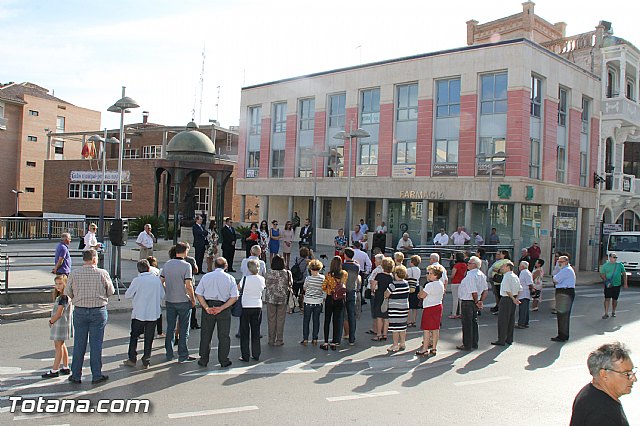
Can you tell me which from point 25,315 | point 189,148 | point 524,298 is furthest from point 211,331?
point 189,148

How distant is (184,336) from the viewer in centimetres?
880

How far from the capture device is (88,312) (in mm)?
7527

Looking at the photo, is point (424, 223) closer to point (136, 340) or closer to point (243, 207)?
point (243, 207)

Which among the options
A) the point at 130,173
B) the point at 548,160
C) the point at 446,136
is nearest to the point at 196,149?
the point at 446,136

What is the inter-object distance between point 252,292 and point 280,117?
2886cm

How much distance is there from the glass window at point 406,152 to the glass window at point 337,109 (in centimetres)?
426

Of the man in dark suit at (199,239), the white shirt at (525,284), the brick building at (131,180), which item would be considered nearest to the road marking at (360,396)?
the white shirt at (525,284)

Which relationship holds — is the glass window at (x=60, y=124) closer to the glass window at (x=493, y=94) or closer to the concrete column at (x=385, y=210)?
the concrete column at (x=385, y=210)

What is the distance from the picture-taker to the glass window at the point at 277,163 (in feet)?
120

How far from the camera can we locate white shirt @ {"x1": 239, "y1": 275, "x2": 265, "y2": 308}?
9148mm

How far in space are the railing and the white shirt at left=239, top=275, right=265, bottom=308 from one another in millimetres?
21033

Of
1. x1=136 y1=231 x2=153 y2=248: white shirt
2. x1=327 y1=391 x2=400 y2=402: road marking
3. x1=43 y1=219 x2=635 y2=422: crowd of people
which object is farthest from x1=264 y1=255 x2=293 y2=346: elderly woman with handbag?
x1=136 y1=231 x2=153 y2=248: white shirt

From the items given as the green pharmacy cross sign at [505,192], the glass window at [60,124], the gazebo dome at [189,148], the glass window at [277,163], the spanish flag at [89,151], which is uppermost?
the glass window at [60,124]

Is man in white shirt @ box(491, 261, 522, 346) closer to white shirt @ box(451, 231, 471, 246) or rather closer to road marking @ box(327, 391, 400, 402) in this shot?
road marking @ box(327, 391, 400, 402)
